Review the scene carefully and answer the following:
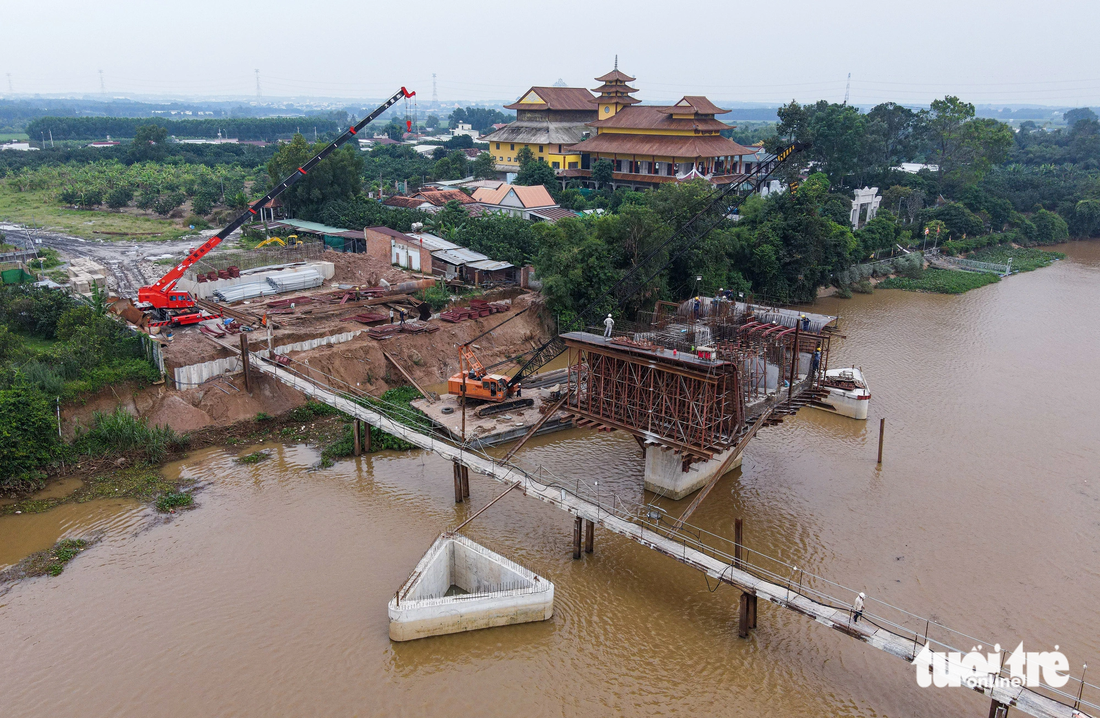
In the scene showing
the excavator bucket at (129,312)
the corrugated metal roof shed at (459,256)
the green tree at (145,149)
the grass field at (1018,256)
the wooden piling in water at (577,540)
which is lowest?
the wooden piling in water at (577,540)

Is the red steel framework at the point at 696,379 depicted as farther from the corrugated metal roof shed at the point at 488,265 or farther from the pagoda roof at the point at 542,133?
the pagoda roof at the point at 542,133

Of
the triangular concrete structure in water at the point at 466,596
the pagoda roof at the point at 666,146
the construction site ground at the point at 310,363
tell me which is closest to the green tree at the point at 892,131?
the pagoda roof at the point at 666,146

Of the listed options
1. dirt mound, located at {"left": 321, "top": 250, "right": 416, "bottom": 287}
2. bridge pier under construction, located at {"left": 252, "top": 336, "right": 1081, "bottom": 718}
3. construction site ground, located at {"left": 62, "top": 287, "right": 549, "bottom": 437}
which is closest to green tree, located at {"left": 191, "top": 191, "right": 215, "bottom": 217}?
dirt mound, located at {"left": 321, "top": 250, "right": 416, "bottom": 287}

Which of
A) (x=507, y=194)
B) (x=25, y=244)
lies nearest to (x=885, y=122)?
(x=507, y=194)

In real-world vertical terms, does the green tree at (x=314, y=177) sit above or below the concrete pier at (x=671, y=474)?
above

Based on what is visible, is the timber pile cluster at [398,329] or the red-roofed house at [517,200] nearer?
the timber pile cluster at [398,329]

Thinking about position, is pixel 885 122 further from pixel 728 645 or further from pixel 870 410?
pixel 728 645

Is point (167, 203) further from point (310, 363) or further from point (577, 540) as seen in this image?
point (577, 540)
